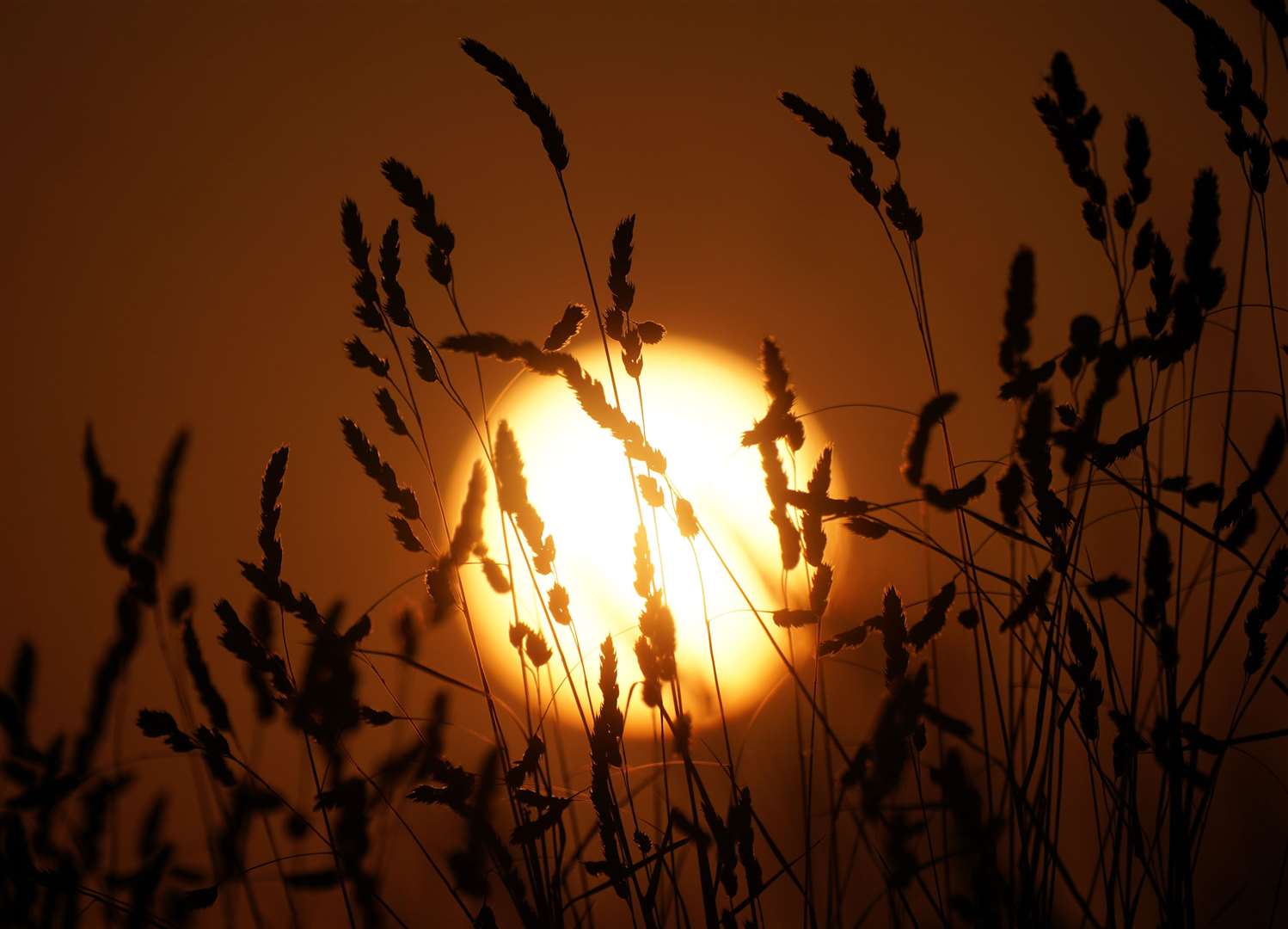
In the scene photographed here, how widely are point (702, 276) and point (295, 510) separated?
1083 mm

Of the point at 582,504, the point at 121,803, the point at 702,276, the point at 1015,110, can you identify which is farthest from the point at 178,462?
the point at 1015,110

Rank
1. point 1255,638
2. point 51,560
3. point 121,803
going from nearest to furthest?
1. point 1255,638
2. point 121,803
3. point 51,560

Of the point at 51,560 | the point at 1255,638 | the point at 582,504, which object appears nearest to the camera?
the point at 1255,638

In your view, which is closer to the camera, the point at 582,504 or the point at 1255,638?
the point at 1255,638

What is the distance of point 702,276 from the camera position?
6.73ft

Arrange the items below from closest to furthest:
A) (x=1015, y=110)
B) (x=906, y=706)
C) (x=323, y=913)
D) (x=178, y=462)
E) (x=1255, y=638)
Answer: (x=906, y=706) < (x=1255, y=638) < (x=178, y=462) < (x=323, y=913) < (x=1015, y=110)

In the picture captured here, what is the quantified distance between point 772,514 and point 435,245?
1.54 ft

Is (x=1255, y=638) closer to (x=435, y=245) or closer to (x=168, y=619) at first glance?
(x=435, y=245)

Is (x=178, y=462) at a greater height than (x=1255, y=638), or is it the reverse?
(x=178, y=462)

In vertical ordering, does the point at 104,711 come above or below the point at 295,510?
below

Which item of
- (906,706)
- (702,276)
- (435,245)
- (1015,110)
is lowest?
(906,706)

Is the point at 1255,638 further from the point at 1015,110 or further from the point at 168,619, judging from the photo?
the point at 1015,110

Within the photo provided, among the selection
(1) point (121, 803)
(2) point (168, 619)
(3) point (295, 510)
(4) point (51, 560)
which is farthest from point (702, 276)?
(4) point (51, 560)

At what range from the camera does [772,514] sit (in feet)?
2.86
